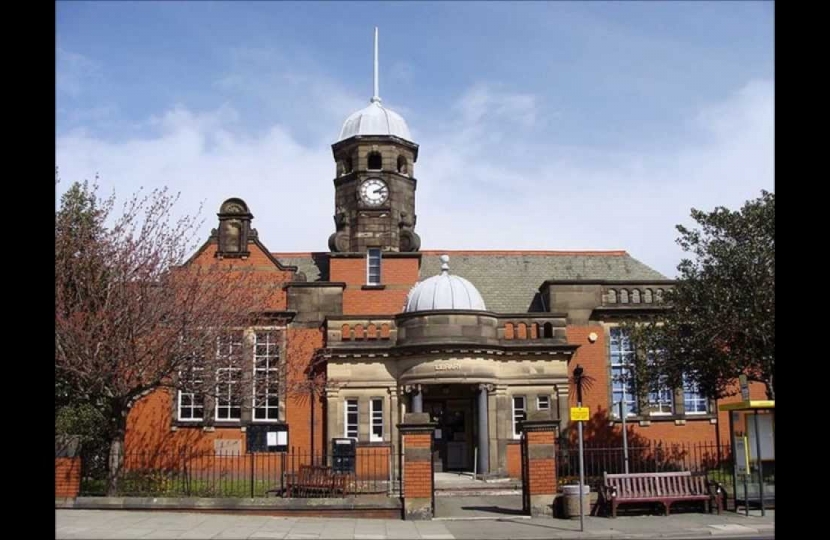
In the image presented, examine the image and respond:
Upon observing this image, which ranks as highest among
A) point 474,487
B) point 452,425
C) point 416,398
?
point 416,398

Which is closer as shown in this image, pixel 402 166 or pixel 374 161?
pixel 374 161

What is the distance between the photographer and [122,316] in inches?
816

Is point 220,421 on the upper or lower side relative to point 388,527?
upper

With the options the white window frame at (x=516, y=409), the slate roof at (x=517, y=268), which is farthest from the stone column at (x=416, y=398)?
the slate roof at (x=517, y=268)

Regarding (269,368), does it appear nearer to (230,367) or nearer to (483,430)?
(230,367)

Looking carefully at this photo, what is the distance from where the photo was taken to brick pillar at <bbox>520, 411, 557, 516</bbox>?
18.5 meters

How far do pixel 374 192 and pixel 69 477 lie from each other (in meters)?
18.7

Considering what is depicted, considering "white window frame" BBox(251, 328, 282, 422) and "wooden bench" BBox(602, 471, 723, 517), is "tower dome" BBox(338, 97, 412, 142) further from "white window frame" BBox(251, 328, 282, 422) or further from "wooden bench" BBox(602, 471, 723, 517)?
"wooden bench" BBox(602, 471, 723, 517)

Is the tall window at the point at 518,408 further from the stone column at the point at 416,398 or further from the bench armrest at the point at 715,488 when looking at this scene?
the bench armrest at the point at 715,488

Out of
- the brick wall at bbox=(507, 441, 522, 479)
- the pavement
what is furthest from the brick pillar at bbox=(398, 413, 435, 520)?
the brick wall at bbox=(507, 441, 522, 479)

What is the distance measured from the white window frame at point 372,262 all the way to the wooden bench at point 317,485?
12894 millimetres

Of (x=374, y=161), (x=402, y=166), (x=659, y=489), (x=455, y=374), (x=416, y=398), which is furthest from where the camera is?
(x=402, y=166)

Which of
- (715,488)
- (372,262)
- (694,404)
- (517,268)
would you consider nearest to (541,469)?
(715,488)

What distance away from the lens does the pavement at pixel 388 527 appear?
1487 cm
